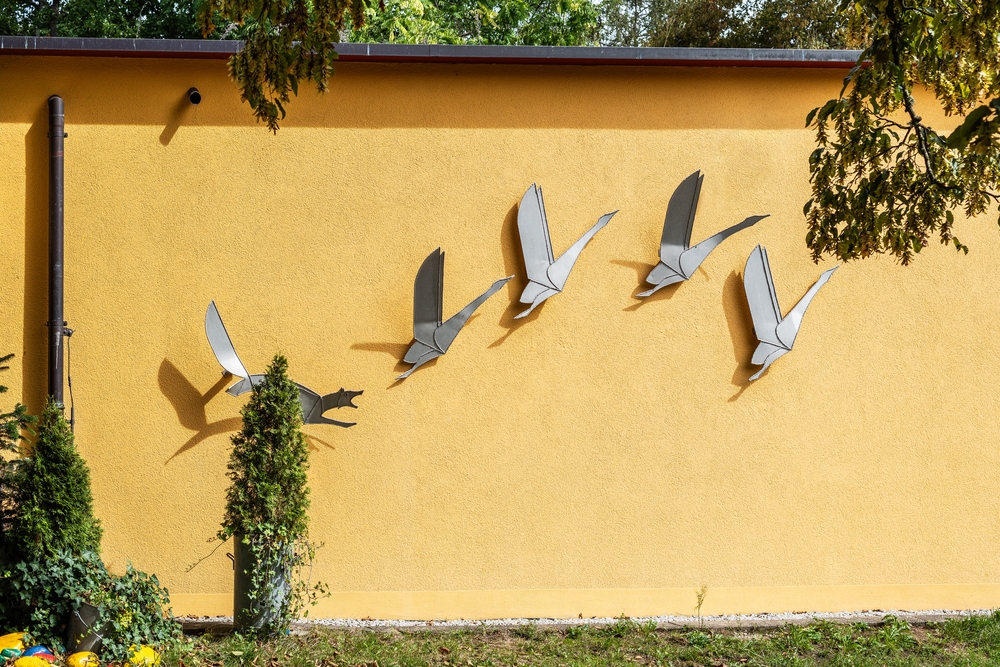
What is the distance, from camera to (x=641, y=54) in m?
5.68

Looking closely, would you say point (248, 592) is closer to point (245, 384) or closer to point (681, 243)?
point (245, 384)

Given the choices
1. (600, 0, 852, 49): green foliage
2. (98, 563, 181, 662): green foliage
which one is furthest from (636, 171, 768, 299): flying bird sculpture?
(600, 0, 852, 49): green foliage

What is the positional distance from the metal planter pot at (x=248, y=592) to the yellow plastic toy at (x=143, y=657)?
1.92 ft

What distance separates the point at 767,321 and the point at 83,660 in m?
4.62

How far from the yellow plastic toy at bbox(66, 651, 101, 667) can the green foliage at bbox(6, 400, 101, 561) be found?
56 centimetres

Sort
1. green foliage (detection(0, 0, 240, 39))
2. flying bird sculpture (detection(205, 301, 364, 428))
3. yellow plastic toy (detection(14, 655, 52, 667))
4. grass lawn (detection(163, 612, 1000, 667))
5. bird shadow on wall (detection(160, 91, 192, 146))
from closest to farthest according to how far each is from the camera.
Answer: yellow plastic toy (detection(14, 655, 52, 667))
grass lawn (detection(163, 612, 1000, 667))
flying bird sculpture (detection(205, 301, 364, 428))
bird shadow on wall (detection(160, 91, 192, 146))
green foliage (detection(0, 0, 240, 39))

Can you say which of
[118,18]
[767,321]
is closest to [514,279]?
[767,321]

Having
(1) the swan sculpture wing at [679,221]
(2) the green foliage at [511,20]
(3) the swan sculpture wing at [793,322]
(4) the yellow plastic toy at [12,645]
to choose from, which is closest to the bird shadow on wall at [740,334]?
(3) the swan sculpture wing at [793,322]

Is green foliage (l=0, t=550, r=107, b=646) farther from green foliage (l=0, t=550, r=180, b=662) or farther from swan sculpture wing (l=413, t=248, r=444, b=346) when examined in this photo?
swan sculpture wing (l=413, t=248, r=444, b=346)

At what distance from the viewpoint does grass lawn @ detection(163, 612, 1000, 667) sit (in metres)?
4.72

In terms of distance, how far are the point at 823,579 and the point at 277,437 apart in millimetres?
3831

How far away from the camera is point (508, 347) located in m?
5.71

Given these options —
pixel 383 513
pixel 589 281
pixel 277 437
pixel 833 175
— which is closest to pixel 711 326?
pixel 589 281

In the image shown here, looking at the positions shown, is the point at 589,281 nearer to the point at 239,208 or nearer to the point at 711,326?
the point at 711,326
